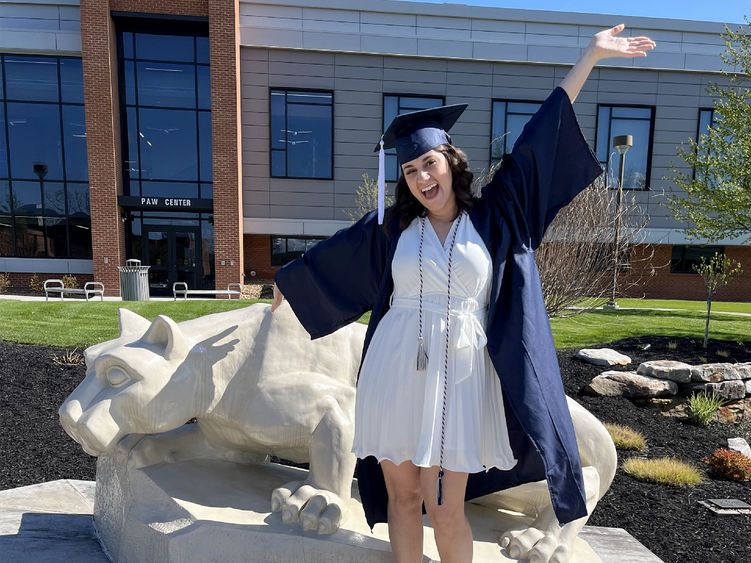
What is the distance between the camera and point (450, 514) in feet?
5.86

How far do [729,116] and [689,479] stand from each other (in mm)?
10972

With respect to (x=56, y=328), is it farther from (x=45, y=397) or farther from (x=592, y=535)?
(x=592, y=535)

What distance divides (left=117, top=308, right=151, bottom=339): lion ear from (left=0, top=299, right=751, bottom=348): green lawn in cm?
545

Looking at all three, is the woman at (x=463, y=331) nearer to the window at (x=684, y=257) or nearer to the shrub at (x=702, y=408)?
the shrub at (x=702, y=408)

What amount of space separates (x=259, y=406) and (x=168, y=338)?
544 mm

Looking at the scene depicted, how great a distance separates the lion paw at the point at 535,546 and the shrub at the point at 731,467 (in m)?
3.56

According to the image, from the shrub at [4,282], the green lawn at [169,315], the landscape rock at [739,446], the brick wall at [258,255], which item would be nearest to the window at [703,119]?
the green lawn at [169,315]

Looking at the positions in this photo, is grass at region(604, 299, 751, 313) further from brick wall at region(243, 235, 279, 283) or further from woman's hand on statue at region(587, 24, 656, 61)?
woman's hand on statue at region(587, 24, 656, 61)

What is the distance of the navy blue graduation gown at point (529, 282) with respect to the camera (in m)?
1.78

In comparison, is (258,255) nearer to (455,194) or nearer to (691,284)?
(455,194)

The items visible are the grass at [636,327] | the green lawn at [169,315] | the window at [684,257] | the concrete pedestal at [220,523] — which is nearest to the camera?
the concrete pedestal at [220,523]

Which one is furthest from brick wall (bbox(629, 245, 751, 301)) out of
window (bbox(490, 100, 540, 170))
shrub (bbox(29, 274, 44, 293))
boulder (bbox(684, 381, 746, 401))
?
shrub (bbox(29, 274, 44, 293))

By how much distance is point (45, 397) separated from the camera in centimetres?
552

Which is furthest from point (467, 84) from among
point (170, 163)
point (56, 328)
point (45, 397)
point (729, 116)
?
point (45, 397)
